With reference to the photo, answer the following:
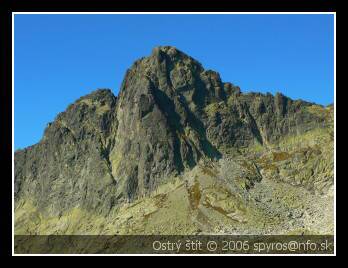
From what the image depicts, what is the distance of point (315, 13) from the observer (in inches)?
4063

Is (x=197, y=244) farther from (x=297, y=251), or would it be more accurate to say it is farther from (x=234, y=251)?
(x=297, y=251)

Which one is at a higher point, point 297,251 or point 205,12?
point 205,12

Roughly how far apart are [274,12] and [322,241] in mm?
106824
